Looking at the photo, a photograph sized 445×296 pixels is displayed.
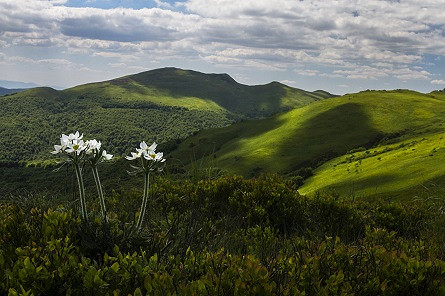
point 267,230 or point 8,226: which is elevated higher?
point 8,226

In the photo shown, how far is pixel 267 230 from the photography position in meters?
7.56

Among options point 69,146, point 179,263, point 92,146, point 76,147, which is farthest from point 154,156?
point 179,263

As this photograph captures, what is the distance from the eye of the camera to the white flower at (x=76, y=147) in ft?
18.3

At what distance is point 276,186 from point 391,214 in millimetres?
3779

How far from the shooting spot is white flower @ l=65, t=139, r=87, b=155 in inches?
219

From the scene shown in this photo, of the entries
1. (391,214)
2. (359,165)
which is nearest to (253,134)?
(359,165)

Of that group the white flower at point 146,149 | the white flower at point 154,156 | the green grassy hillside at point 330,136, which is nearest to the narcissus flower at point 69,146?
the white flower at point 146,149

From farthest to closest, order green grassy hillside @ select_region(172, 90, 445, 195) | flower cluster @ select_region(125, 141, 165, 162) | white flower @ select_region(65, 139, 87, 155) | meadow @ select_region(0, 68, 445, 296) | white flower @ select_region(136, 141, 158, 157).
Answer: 1. green grassy hillside @ select_region(172, 90, 445, 195)
2. white flower @ select_region(136, 141, 158, 157)
3. flower cluster @ select_region(125, 141, 165, 162)
4. white flower @ select_region(65, 139, 87, 155)
5. meadow @ select_region(0, 68, 445, 296)

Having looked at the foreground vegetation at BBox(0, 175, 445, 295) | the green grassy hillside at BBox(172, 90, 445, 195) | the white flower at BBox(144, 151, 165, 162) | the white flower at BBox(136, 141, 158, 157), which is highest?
the white flower at BBox(136, 141, 158, 157)

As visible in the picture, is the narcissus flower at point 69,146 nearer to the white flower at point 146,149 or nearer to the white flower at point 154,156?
the white flower at point 146,149

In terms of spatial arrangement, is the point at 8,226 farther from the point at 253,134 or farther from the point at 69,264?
the point at 253,134

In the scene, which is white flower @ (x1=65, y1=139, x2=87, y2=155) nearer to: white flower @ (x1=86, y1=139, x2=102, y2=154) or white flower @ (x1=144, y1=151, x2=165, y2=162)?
white flower @ (x1=86, y1=139, x2=102, y2=154)

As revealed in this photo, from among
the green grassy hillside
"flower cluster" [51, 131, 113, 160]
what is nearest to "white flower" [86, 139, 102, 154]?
"flower cluster" [51, 131, 113, 160]

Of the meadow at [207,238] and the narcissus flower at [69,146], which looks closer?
the meadow at [207,238]
